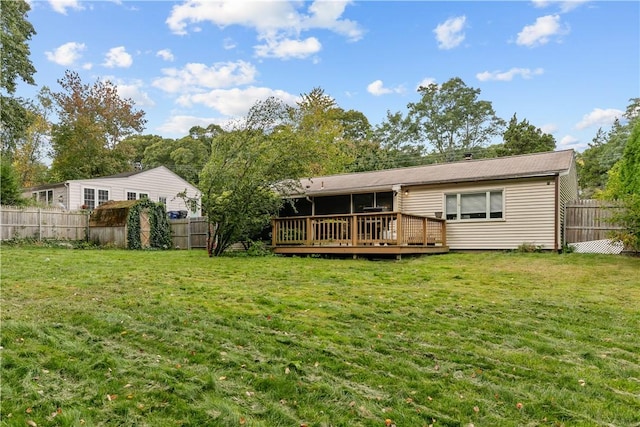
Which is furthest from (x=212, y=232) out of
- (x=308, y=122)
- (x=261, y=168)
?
(x=308, y=122)

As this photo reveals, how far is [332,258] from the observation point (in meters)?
12.5

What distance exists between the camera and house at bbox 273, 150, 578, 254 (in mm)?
12172

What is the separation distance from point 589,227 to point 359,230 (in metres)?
6.89

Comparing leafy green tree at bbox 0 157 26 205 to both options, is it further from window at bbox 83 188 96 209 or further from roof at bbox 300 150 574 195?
roof at bbox 300 150 574 195

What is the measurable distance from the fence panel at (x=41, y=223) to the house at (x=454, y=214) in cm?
901

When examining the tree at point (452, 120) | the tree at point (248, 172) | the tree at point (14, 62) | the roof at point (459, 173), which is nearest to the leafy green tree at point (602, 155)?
the tree at point (452, 120)

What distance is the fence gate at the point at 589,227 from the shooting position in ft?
40.6

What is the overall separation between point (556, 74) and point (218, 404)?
17596mm

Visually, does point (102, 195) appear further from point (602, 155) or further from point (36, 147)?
point (602, 155)

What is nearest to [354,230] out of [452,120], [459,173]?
[459,173]

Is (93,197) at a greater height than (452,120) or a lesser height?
lesser

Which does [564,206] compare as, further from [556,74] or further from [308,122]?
[308,122]

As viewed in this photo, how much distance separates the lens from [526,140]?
29219 millimetres

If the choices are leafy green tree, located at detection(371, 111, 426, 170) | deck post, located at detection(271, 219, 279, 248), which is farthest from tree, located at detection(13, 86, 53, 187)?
deck post, located at detection(271, 219, 279, 248)
